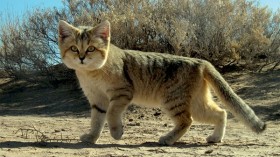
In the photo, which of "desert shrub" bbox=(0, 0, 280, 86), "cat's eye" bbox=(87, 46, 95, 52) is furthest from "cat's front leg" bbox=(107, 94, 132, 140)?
"desert shrub" bbox=(0, 0, 280, 86)

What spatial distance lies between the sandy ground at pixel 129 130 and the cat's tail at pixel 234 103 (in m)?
0.25

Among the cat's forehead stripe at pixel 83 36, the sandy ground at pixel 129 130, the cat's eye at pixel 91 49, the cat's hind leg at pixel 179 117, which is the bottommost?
the sandy ground at pixel 129 130

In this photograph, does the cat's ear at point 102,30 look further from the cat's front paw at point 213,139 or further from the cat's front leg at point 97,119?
the cat's front paw at point 213,139

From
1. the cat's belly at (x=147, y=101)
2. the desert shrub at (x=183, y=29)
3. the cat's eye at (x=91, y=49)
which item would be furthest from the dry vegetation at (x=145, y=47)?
the cat's eye at (x=91, y=49)

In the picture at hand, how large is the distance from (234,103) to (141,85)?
1.17 meters

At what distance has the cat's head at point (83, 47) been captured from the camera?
5.31 m

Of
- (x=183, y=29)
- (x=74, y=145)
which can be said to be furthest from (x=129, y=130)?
(x=183, y=29)

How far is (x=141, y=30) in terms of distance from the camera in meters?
11.8

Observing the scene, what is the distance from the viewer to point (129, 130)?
7.07 m

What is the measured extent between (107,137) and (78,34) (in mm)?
1558

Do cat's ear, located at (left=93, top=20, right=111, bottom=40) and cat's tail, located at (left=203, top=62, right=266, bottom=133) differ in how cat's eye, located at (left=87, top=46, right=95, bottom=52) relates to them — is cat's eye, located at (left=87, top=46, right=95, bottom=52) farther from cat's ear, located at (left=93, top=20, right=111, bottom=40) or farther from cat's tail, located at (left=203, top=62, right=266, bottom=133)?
cat's tail, located at (left=203, top=62, right=266, bottom=133)

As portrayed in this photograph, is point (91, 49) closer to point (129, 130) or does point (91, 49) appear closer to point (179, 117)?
point (179, 117)

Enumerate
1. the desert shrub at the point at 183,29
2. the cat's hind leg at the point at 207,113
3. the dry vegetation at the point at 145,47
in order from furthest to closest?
the desert shrub at the point at 183,29, the dry vegetation at the point at 145,47, the cat's hind leg at the point at 207,113

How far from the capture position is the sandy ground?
15.8ft
